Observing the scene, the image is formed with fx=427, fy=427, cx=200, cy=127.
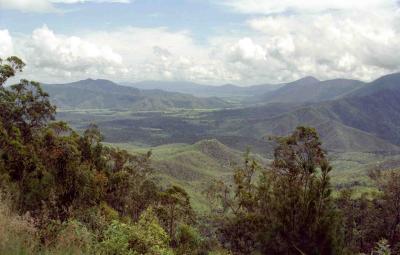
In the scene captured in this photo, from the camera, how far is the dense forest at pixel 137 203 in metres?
11.9

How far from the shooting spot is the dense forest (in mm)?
11861

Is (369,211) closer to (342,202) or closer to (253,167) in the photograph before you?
(342,202)

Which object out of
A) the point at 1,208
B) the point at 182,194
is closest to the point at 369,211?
the point at 182,194

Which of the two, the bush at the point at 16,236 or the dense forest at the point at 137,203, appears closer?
the bush at the point at 16,236

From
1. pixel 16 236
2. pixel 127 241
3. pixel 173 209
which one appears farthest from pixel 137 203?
pixel 16 236

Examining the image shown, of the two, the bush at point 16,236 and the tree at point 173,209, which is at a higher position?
the bush at point 16,236

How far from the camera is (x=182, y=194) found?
186 ft

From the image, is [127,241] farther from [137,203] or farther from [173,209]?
[137,203]

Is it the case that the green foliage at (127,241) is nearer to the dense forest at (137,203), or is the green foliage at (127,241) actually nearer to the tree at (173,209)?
the dense forest at (137,203)

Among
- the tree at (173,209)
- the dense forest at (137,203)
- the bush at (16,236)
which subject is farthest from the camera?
the tree at (173,209)

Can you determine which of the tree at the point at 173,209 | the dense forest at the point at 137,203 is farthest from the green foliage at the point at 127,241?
the tree at the point at 173,209

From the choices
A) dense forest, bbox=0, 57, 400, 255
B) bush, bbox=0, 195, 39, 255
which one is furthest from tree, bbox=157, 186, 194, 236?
bush, bbox=0, 195, 39, 255

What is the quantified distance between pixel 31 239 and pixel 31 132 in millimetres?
34732

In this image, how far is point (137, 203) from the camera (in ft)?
172
